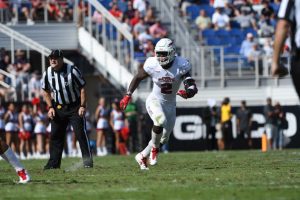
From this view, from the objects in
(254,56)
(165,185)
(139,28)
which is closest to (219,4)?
(139,28)

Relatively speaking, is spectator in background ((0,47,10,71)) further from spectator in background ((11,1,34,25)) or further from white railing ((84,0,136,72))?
white railing ((84,0,136,72))

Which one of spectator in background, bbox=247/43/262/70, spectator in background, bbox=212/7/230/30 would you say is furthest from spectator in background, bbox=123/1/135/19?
spectator in background, bbox=247/43/262/70

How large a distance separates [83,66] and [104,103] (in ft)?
11.0

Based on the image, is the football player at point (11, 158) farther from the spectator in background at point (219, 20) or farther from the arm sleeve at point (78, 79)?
the spectator in background at point (219, 20)

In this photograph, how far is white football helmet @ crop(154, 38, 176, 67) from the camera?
1411cm

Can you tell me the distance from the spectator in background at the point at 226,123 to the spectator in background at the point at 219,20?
3976mm

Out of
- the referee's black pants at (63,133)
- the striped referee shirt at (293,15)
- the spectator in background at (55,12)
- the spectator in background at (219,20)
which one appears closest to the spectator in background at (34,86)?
the spectator in background at (55,12)

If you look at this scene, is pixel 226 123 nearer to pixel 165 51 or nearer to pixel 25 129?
pixel 25 129

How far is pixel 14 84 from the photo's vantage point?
26812 millimetres

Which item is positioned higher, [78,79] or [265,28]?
[265,28]

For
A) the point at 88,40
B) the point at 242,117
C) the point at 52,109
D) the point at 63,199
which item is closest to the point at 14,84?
the point at 88,40

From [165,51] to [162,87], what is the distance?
63cm

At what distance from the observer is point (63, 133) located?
52.4ft

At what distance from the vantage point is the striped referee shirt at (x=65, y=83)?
15.6 m
